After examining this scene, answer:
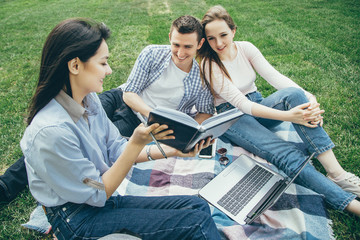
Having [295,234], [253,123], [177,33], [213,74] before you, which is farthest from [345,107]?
[177,33]

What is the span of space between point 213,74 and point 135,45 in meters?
4.20

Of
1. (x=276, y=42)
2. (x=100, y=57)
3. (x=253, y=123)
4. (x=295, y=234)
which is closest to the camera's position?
(x=100, y=57)

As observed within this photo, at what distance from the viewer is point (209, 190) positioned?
2529 millimetres

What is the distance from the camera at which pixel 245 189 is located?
2.50 metres

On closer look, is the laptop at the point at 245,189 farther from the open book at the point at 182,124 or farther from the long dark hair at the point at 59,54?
the long dark hair at the point at 59,54

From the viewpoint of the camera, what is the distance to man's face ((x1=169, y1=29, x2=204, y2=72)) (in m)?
2.77

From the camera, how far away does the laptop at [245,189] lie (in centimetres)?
231

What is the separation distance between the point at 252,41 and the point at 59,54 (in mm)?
5724

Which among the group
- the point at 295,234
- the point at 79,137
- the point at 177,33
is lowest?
the point at 295,234

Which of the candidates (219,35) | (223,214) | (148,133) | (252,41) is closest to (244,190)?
(223,214)

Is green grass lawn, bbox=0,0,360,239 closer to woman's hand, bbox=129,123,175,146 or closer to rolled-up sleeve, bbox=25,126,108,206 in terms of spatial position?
rolled-up sleeve, bbox=25,126,108,206

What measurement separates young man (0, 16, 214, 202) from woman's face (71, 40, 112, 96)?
3.86 ft

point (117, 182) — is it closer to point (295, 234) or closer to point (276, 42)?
point (295, 234)

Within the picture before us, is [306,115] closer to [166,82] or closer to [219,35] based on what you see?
[219,35]
